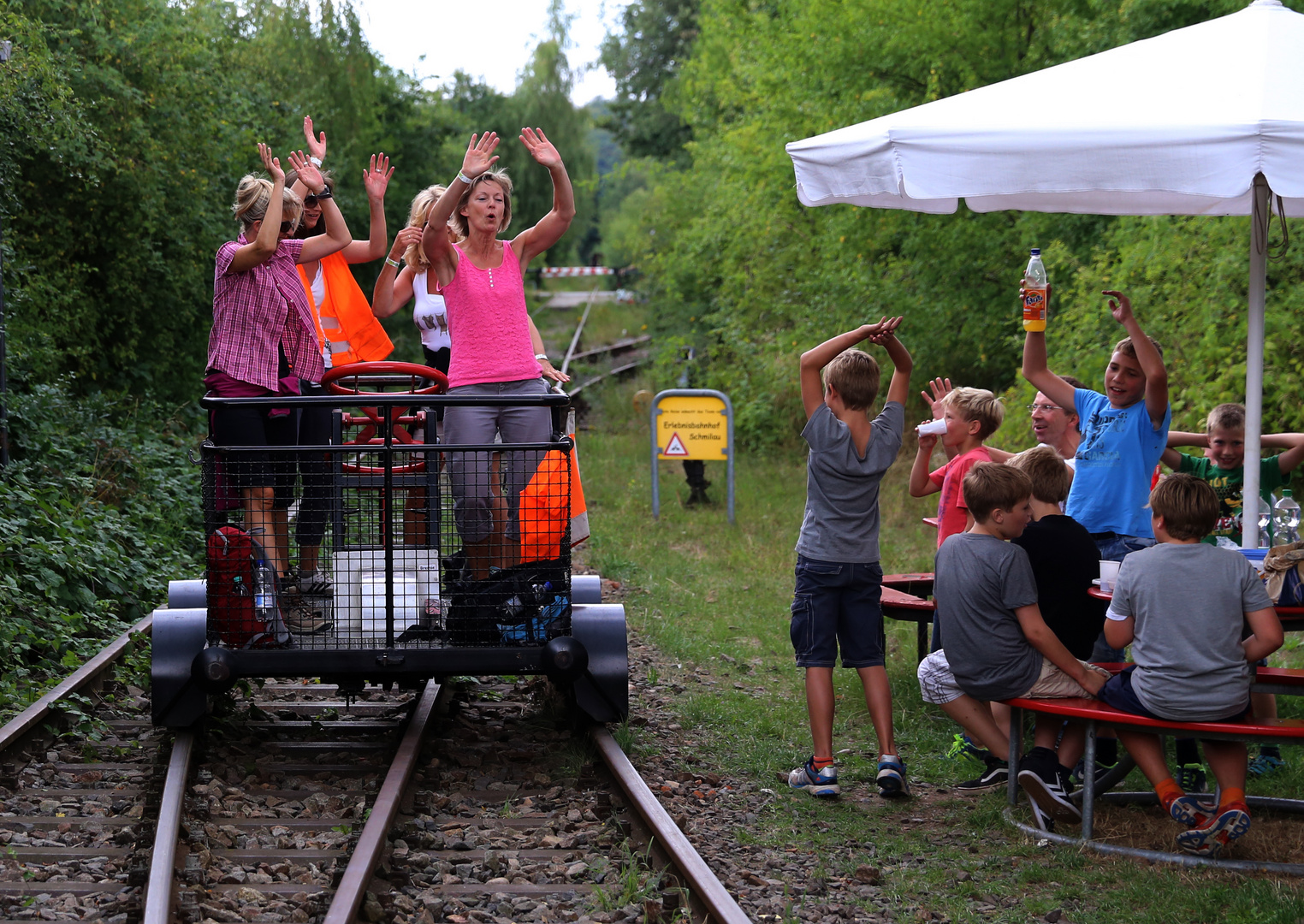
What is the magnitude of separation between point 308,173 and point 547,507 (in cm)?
217

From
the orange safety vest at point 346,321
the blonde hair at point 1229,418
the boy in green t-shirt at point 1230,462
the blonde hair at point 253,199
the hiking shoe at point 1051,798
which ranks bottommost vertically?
the hiking shoe at point 1051,798

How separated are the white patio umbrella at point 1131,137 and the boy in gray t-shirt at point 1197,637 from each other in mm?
1113

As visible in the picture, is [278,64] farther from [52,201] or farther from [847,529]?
[847,529]

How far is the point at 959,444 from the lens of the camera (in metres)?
6.25

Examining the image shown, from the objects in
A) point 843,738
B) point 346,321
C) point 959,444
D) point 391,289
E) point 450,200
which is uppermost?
point 450,200

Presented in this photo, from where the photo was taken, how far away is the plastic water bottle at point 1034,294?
18.6ft

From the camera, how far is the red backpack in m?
5.45

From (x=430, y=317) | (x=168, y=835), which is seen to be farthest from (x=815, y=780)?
(x=430, y=317)

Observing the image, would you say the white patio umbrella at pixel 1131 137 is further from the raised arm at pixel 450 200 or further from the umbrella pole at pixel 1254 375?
the raised arm at pixel 450 200

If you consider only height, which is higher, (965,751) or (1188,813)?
(1188,813)

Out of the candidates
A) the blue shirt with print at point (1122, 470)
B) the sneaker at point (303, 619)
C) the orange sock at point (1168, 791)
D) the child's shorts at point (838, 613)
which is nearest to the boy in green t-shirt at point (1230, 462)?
the blue shirt with print at point (1122, 470)

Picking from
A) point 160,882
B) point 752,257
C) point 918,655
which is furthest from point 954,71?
point 160,882

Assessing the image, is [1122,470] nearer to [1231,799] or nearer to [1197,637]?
[1197,637]

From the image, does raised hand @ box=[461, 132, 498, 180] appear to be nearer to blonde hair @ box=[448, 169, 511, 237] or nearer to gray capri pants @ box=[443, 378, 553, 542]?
blonde hair @ box=[448, 169, 511, 237]
